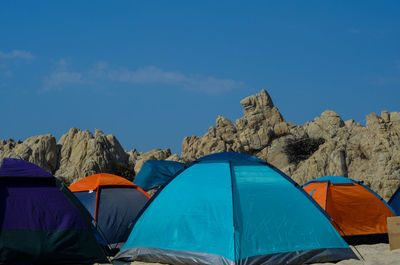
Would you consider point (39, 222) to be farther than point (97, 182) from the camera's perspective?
No

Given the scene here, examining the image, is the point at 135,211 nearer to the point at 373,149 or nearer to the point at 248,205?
the point at 248,205

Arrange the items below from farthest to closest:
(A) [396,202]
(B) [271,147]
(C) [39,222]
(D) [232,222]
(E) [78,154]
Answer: (B) [271,147] < (E) [78,154] < (A) [396,202] < (D) [232,222] < (C) [39,222]

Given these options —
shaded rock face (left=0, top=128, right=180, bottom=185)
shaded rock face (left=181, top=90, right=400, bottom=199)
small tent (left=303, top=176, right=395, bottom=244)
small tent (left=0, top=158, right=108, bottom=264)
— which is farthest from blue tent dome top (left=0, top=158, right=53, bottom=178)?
shaded rock face (left=0, top=128, right=180, bottom=185)

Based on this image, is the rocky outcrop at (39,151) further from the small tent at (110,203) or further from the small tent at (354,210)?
the small tent at (354,210)

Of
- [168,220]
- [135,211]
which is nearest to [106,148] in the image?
[135,211]

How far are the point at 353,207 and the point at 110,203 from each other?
5811mm

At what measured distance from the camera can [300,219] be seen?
7.78m

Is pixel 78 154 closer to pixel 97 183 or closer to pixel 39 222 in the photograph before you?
pixel 97 183

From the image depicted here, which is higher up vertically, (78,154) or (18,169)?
(78,154)

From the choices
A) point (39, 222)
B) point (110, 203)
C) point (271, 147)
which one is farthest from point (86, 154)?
point (39, 222)

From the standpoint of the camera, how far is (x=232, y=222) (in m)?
7.32

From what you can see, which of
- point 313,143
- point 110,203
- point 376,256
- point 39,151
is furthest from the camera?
point 313,143

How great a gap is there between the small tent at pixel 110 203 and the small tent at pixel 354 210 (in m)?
4.46

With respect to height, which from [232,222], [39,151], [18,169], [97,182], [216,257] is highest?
[39,151]
